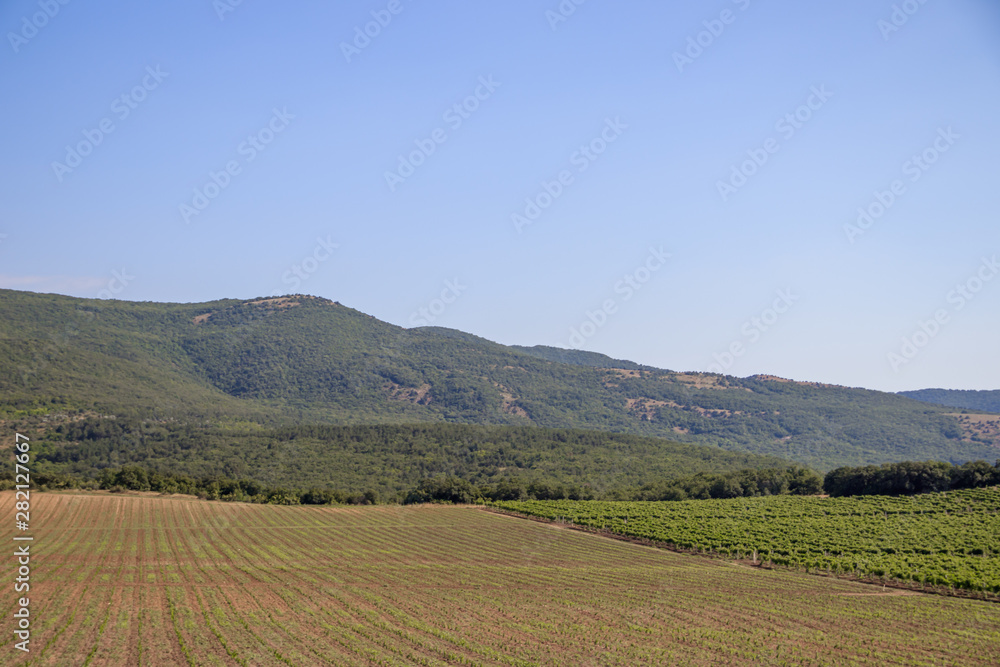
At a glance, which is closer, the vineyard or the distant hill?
the vineyard

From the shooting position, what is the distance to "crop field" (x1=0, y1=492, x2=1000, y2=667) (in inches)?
1185

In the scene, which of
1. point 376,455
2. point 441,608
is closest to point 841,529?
point 441,608

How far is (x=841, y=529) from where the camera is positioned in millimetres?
70125

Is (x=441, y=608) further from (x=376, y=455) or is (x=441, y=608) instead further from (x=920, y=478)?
(x=376, y=455)

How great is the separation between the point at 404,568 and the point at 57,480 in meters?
62.4

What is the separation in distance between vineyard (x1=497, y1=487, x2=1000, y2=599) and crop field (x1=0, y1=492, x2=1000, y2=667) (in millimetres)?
4028

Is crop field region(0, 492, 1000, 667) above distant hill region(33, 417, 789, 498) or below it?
below

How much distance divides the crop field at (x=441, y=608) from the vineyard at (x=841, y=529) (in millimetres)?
4028

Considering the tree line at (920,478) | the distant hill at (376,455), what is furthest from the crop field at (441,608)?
the distant hill at (376,455)

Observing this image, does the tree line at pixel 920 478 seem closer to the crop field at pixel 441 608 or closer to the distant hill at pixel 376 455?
the crop field at pixel 441 608

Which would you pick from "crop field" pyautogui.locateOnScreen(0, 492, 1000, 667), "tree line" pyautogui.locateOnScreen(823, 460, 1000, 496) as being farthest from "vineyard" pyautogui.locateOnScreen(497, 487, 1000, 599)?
"crop field" pyautogui.locateOnScreen(0, 492, 1000, 667)

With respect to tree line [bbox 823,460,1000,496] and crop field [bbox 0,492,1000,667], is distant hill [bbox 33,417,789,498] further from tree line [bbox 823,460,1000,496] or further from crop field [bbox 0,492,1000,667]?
crop field [bbox 0,492,1000,667]

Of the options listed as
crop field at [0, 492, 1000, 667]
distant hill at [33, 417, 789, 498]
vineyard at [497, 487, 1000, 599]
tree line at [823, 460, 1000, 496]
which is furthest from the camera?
distant hill at [33, 417, 789, 498]

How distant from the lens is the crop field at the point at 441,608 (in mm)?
30094
